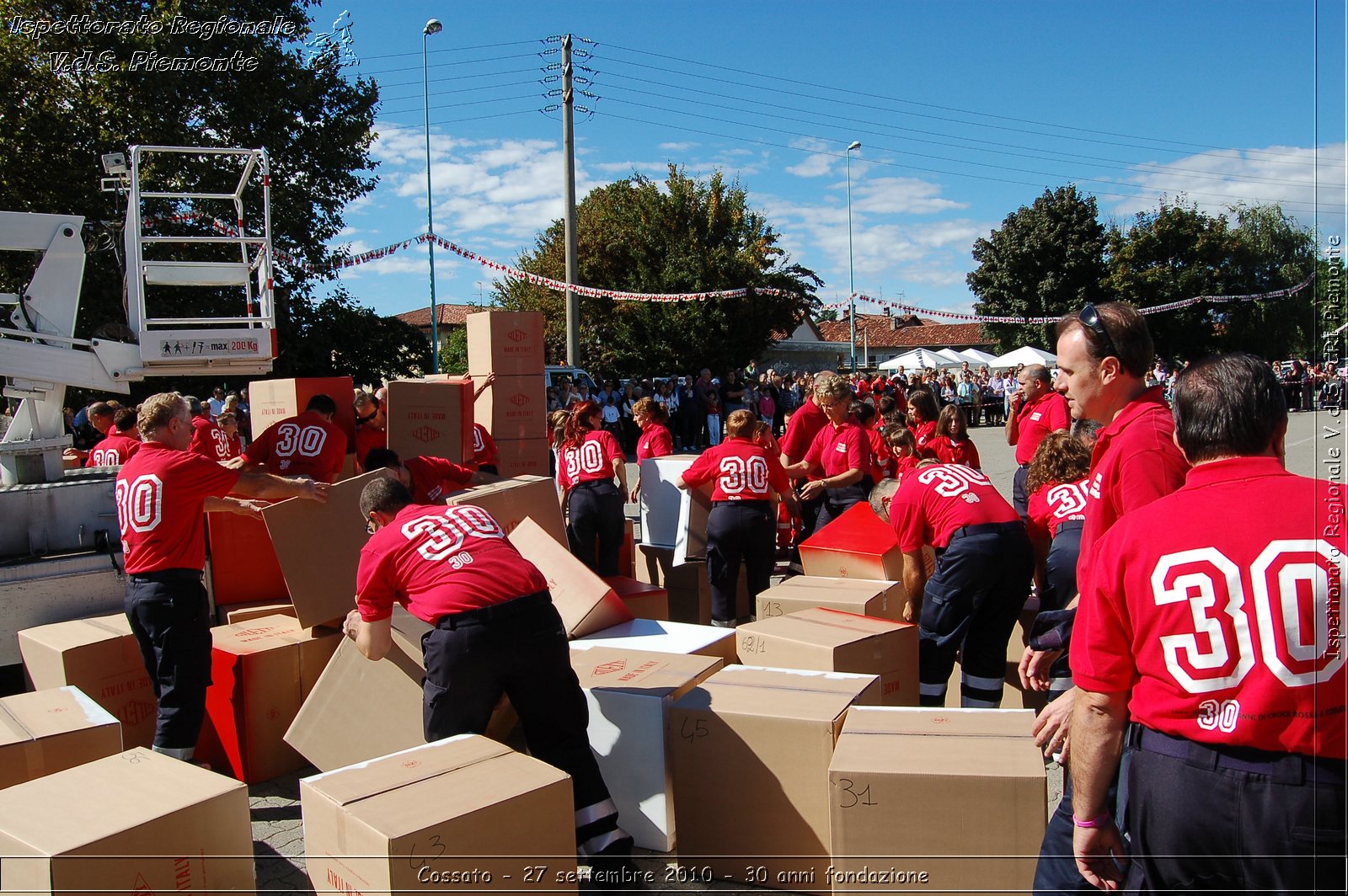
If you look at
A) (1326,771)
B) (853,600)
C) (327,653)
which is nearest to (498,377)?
(327,653)

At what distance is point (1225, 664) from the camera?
6.06ft

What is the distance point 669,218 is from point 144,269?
23.4 metres

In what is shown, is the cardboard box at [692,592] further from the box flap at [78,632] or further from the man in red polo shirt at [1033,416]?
the box flap at [78,632]

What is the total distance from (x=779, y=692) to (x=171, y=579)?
114 inches

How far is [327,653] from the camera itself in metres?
4.84

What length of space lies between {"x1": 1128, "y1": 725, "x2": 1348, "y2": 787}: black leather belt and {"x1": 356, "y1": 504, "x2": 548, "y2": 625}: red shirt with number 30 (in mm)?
2179

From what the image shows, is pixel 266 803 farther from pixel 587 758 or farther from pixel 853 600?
pixel 853 600

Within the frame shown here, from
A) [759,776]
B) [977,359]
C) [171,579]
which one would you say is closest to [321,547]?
[171,579]

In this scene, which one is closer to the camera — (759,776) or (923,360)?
(759,776)

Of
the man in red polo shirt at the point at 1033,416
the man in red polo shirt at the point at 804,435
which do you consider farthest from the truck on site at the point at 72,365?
the man in red polo shirt at the point at 1033,416

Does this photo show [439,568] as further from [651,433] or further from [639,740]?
[651,433]

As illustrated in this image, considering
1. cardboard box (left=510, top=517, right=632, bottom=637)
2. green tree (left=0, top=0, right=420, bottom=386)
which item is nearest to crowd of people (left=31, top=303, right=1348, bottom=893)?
cardboard box (left=510, top=517, right=632, bottom=637)

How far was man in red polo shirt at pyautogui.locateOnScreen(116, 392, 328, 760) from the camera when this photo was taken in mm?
4293

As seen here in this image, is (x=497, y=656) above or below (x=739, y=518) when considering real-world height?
below
